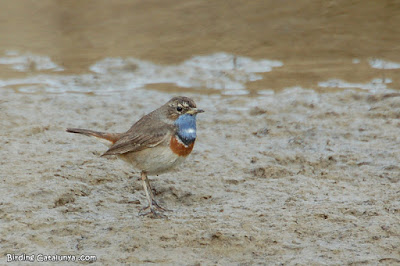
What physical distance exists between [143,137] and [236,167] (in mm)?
1401

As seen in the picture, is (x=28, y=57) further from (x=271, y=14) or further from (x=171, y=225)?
(x=171, y=225)

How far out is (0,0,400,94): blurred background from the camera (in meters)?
10.3

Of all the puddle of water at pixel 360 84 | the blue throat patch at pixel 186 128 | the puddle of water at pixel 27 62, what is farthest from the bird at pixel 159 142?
the puddle of water at pixel 27 62

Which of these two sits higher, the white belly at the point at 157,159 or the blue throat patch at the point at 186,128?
the blue throat patch at the point at 186,128

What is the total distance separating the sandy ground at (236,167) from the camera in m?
4.88

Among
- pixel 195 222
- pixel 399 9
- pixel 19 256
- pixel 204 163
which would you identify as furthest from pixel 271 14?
pixel 19 256

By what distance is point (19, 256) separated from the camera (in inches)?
181

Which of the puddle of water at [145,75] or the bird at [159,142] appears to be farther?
the puddle of water at [145,75]

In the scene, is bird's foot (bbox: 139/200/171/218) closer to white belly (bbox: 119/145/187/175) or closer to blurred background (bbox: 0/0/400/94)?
white belly (bbox: 119/145/187/175)

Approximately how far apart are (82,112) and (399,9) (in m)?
6.75

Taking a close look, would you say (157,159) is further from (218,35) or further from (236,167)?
(218,35)

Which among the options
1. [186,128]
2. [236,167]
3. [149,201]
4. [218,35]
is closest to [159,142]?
[186,128]

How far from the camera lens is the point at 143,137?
5645mm

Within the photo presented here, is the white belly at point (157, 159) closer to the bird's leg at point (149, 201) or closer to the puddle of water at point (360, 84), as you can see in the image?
the bird's leg at point (149, 201)
